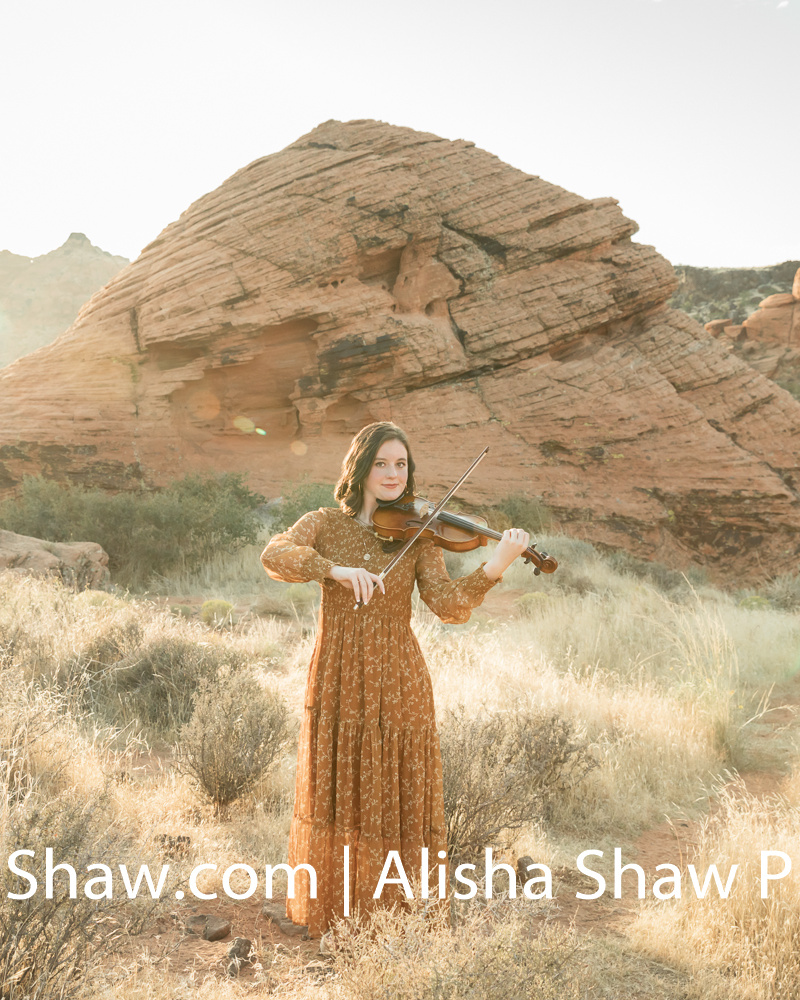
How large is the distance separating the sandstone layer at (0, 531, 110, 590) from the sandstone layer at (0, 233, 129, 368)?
45149 millimetres

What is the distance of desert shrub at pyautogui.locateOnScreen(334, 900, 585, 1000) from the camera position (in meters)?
1.77

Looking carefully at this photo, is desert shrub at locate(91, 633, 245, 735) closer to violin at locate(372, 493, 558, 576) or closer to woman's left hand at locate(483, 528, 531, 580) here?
violin at locate(372, 493, 558, 576)

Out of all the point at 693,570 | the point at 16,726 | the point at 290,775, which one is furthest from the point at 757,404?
the point at 16,726

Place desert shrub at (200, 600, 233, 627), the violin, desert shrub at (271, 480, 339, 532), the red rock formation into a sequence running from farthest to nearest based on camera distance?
the red rock formation, desert shrub at (271, 480, 339, 532), desert shrub at (200, 600, 233, 627), the violin

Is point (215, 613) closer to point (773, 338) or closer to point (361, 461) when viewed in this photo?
point (361, 461)

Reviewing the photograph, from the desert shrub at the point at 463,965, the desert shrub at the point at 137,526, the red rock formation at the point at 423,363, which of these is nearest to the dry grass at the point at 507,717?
the desert shrub at the point at 463,965

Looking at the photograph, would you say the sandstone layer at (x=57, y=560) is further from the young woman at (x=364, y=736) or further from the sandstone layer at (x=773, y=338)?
the sandstone layer at (x=773, y=338)

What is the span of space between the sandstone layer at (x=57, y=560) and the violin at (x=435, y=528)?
6019 millimetres

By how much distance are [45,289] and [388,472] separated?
A: 60.1 meters

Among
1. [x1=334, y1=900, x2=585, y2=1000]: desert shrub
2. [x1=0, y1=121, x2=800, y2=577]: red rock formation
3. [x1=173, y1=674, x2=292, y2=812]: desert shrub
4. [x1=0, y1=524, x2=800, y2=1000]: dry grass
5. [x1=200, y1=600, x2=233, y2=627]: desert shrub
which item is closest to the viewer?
[x1=334, y1=900, x2=585, y2=1000]: desert shrub

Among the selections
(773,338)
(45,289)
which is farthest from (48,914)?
(45,289)

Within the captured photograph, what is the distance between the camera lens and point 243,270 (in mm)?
16266

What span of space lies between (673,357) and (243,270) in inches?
422

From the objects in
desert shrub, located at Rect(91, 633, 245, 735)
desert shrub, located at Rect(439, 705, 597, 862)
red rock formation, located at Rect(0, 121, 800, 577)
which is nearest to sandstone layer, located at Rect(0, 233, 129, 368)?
red rock formation, located at Rect(0, 121, 800, 577)
